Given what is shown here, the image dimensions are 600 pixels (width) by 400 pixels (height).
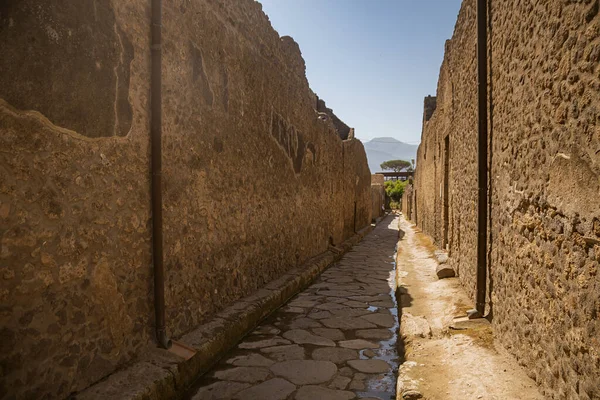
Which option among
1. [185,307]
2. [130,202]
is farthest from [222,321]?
[130,202]

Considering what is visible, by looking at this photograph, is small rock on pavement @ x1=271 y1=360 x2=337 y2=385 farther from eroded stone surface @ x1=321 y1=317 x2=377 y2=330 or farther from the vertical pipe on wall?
the vertical pipe on wall

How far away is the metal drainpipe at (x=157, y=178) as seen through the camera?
9.37 feet

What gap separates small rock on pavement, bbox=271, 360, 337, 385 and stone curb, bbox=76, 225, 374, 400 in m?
0.51

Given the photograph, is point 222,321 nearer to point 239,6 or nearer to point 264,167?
point 264,167

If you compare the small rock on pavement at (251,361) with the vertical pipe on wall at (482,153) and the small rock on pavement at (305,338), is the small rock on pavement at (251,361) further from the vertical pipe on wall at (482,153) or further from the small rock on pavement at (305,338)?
the vertical pipe on wall at (482,153)

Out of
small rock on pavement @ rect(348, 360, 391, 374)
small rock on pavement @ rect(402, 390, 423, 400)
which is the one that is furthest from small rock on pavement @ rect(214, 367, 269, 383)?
small rock on pavement @ rect(402, 390, 423, 400)

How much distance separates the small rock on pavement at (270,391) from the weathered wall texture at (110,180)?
0.71 metres

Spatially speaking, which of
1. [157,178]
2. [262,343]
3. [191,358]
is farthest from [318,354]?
[157,178]

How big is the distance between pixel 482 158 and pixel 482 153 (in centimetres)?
4

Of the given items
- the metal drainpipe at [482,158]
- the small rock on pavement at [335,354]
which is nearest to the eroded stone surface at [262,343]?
the small rock on pavement at [335,354]

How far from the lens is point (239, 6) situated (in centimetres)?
446

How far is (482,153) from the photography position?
11.8 feet

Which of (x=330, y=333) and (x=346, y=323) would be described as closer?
(x=330, y=333)

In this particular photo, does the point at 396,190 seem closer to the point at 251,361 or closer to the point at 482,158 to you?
the point at 482,158
